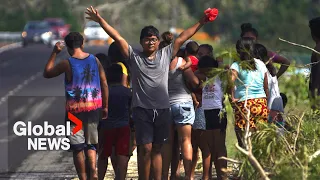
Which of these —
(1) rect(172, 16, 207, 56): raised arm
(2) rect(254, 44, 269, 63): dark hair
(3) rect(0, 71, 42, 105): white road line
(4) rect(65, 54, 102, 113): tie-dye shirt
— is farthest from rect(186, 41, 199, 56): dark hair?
(3) rect(0, 71, 42, 105): white road line

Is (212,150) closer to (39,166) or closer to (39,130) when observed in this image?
(39,166)

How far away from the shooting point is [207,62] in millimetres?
11969

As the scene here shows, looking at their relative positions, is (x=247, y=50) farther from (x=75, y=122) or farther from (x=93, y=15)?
(x=75, y=122)

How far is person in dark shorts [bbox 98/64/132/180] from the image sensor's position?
11.5 meters

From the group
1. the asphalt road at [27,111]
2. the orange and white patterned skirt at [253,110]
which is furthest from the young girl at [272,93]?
the asphalt road at [27,111]

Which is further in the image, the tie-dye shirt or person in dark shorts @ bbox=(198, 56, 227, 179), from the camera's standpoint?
person in dark shorts @ bbox=(198, 56, 227, 179)

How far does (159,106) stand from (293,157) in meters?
2.45

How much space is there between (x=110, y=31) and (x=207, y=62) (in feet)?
5.07

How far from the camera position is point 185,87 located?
11688 mm

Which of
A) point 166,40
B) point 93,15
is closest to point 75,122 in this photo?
point 93,15

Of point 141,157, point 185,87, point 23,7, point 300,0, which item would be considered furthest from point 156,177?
point 23,7

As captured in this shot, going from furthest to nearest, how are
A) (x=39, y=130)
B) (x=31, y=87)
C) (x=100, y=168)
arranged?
(x=31, y=87) < (x=39, y=130) < (x=100, y=168)

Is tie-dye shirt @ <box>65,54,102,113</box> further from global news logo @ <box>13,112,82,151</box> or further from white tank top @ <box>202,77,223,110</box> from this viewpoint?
global news logo @ <box>13,112,82,151</box>

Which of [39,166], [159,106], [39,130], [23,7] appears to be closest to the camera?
[159,106]
